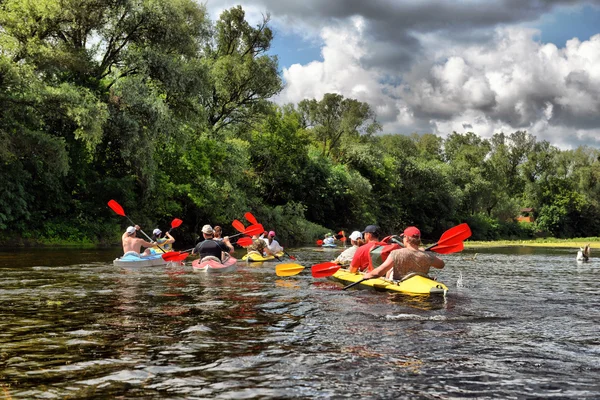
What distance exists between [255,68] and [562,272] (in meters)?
26.0

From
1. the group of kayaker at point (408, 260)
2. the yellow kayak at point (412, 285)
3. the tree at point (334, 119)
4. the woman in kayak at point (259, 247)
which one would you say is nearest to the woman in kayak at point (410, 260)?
the group of kayaker at point (408, 260)

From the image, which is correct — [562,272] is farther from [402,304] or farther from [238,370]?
[238,370]

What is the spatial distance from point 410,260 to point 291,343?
4420 millimetres

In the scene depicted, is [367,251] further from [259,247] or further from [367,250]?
[259,247]

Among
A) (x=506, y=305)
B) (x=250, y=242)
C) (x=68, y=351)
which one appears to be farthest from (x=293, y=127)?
(x=68, y=351)

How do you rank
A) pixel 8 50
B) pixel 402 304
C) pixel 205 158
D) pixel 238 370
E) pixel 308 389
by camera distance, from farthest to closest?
pixel 205 158, pixel 8 50, pixel 402 304, pixel 238 370, pixel 308 389

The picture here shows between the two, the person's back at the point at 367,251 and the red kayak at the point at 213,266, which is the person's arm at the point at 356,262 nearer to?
the person's back at the point at 367,251

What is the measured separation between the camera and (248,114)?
38.9 m

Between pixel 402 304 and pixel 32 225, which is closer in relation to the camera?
pixel 402 304

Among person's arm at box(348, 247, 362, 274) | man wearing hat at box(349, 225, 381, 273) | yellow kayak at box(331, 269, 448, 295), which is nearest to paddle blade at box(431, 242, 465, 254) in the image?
yellow kayak at box(331, 269, 448, 295)

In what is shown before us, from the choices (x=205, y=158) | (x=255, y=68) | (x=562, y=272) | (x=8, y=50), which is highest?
(x=255, y=68)

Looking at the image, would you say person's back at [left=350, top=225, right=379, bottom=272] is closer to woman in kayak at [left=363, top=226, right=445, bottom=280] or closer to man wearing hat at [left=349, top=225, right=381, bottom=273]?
man wearing hat at [left=349, top=225, right=381, bottom=273]

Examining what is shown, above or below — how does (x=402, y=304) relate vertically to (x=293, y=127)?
below

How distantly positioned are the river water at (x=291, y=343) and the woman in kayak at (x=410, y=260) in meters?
0.50
